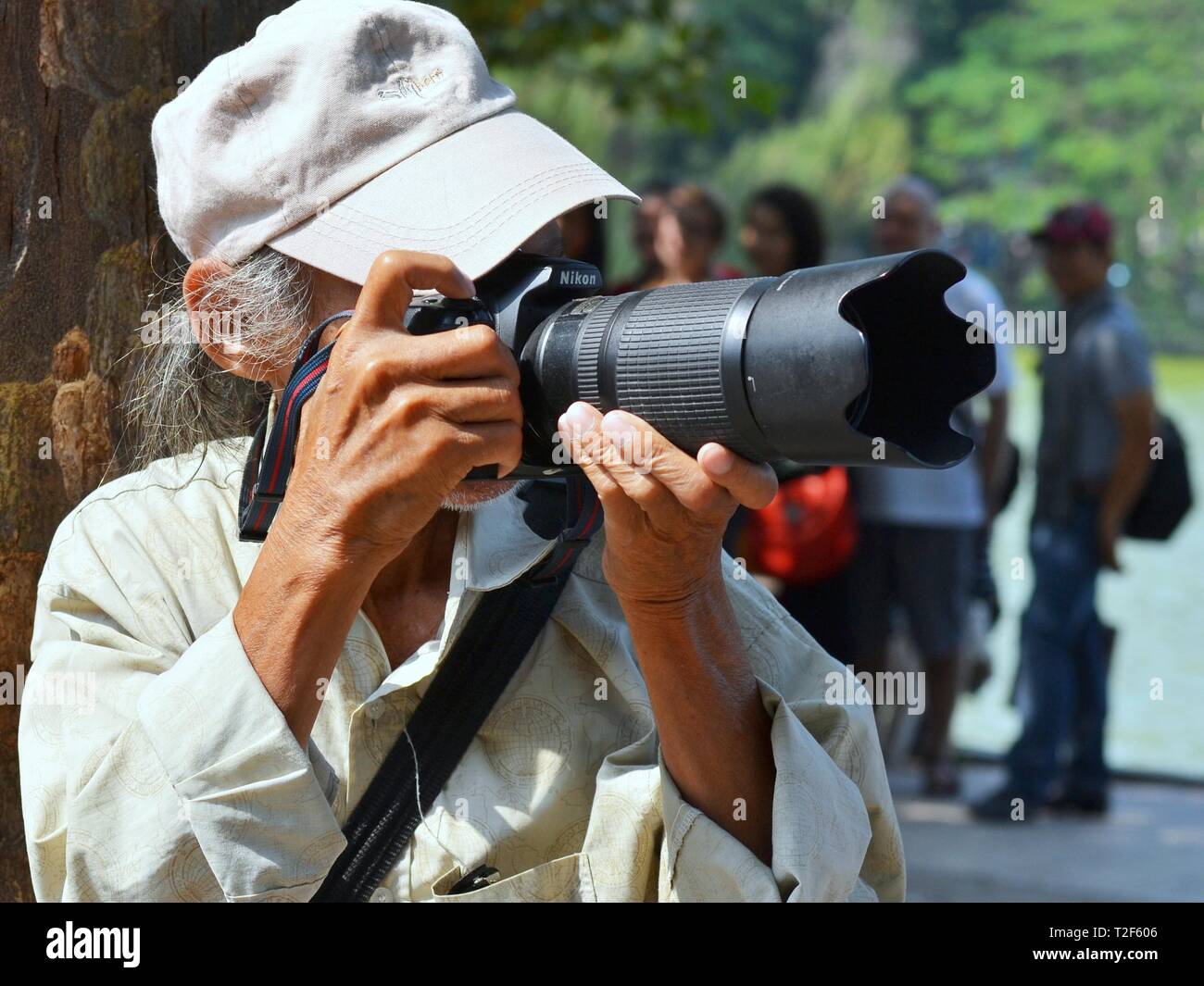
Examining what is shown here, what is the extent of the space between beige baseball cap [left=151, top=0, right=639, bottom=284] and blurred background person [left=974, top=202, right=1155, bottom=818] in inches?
149

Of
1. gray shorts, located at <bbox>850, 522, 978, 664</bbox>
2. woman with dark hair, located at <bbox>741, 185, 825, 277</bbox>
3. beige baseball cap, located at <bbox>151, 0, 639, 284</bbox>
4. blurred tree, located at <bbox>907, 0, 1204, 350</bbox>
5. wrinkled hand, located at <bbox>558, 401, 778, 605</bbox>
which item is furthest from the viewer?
blurred tree, located at <bbox>907, 0, 1204, 350</bbox>

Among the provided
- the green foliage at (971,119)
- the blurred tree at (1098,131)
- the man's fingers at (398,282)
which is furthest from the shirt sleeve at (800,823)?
the blurred tree at (1098,131)

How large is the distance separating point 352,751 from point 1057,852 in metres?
3.92

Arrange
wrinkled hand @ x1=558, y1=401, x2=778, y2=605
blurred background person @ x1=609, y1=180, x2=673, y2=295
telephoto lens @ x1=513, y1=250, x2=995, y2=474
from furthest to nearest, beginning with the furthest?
blurred background person @ x1=609, y1=180, x2=673, y2=295
wrinkled hand @ x1=558, y1=401, x2=778, y2=605
telephoto lens @ x1=513, y1=250, x2=995, y2=474

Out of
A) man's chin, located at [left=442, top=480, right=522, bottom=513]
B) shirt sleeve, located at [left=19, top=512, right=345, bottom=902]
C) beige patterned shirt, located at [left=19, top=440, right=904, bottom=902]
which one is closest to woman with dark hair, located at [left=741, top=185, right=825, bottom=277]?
beige patterned shirt, located at [left=19, top=440, right=904, bottom=902]

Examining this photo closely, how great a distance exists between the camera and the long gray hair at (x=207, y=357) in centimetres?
167

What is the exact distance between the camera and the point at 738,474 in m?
1.36

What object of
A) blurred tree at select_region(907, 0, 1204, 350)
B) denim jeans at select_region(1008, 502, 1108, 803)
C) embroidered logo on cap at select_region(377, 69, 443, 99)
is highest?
blurred tree at select_region(907, 0, 1204, 350)

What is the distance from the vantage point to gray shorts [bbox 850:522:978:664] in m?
5.15

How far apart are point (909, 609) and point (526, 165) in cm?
383
